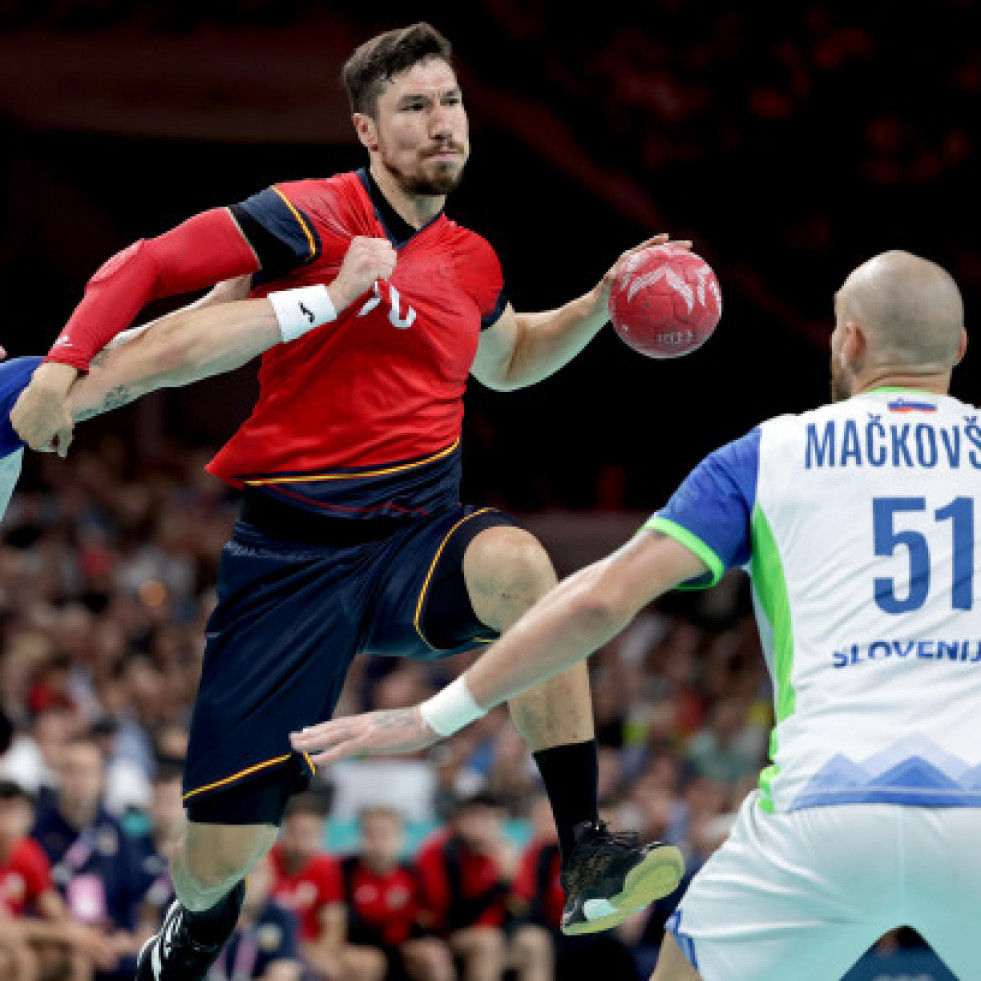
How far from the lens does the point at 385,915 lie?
449 inches

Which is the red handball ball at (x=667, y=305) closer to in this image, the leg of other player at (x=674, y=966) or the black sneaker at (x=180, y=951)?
the leg of other player at (x=674, y=966)

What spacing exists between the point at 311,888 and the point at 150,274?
20.4 feet

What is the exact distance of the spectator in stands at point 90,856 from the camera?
10.9 meters

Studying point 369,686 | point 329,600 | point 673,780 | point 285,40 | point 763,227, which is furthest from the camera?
point 763,227

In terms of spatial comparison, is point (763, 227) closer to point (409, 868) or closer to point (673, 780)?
point (673, 780)

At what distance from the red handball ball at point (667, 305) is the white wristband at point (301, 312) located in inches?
39.1

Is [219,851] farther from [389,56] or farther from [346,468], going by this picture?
[389,56]

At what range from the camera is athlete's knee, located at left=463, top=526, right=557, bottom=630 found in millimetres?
5887

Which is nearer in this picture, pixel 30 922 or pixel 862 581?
pixel 862 581

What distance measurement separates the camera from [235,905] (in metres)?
6.82

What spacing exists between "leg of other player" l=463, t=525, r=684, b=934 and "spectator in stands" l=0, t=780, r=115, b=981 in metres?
5.25

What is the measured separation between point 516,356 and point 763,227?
11.3 m

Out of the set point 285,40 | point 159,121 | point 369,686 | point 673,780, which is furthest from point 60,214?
point 673,780

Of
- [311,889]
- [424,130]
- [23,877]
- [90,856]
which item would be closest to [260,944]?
[311,889]
